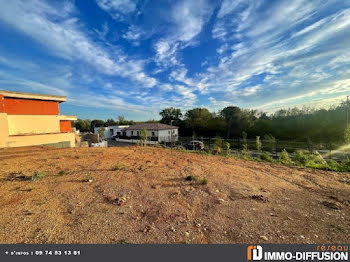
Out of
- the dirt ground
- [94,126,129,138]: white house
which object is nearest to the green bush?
the dirt ground

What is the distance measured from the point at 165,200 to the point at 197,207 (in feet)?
2.36

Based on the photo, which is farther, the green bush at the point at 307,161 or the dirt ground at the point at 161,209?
the green bush at the point at 307,161

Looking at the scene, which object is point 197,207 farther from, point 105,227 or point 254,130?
point 254,130

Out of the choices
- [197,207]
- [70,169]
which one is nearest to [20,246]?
[197,207]

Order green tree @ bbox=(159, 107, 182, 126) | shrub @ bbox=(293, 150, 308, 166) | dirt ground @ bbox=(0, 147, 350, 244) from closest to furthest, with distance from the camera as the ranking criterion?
1. dirt ground @ bbox=(0, 147, 350, 244)
2. shrub @ bbox=(293, 150, 308, 166)
3. green tree @ bbox=(159, 107, 182, 126)

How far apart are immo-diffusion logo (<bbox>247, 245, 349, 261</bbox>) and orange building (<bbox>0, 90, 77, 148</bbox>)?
42.1 ft

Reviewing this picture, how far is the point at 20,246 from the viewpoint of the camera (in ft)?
5.71

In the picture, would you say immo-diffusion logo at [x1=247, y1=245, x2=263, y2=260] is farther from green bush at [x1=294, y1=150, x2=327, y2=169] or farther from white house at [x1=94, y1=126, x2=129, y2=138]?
white house at [x1=94, y1=126, x2=129, y2=138]

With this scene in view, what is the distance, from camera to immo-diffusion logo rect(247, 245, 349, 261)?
1.79m

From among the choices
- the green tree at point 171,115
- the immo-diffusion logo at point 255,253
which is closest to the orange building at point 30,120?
the immo-diffusion logo at point 255,253

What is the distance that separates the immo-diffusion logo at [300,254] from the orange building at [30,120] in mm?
12837

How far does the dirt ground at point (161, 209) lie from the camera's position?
6.37ft

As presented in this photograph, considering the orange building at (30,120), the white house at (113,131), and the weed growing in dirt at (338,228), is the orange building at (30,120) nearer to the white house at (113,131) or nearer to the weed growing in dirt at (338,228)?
the weed growing in dirt at (338,228)

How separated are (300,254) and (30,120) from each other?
15.7 m
